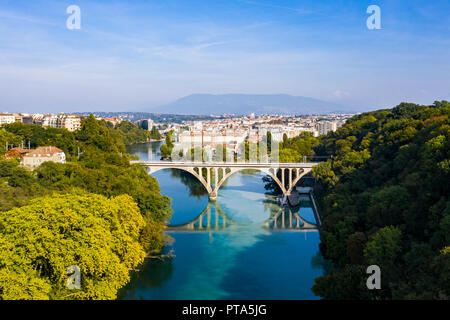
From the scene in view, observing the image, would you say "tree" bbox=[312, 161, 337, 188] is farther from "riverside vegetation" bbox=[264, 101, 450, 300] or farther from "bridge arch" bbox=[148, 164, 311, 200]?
"bridge arch" bbox=[148, 164, 311, 200]

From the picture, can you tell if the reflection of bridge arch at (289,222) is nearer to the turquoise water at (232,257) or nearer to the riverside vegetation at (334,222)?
the turquoise water at (232,257)

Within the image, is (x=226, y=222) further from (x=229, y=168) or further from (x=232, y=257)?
(x=229, y=168)

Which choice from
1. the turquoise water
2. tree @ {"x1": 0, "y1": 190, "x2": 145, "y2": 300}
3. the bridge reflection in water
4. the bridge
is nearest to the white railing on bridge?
the bridge

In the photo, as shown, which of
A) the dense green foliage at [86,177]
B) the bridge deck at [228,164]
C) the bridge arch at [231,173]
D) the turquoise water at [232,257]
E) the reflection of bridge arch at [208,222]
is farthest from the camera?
the bridge arch at [231,173]

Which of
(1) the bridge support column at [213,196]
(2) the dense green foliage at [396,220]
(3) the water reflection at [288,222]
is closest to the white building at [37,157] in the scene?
(1) the bridge support column at [213,196]

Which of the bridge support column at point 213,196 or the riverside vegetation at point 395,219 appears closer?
the riverside vegetation at point 395,219

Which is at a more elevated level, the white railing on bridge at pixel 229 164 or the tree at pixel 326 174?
the white railing on bridge at pixel 229 164

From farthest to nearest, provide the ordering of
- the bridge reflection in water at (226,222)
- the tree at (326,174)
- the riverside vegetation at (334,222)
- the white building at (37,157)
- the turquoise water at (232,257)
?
the tree at (326,174) < the white building at (37,157) < the bridge reflection in water at (226,222) < the turquoise water at (232,257) < the riverside vegetation at (334,222)
